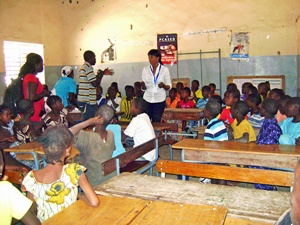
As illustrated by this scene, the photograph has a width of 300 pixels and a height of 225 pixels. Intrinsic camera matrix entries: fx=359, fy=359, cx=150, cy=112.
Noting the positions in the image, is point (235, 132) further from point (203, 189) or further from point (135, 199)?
point (135, 199)

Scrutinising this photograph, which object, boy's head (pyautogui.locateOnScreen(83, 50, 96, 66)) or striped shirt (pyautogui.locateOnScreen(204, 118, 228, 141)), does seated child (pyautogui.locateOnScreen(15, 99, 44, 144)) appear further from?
striped shirt (pyautogui.locateOnScreen(204, 118, 228, 141))

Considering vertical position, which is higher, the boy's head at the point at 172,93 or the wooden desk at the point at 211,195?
the boy's head at the point at 172,93

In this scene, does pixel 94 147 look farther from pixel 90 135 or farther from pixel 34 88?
pixel 34 88

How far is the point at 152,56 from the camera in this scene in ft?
20.3

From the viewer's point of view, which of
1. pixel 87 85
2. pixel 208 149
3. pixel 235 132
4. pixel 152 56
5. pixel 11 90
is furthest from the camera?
pixel 152 56

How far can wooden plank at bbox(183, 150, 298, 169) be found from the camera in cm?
331

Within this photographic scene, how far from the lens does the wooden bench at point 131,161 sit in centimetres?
321

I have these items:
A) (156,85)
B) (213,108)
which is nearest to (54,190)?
(213,108)

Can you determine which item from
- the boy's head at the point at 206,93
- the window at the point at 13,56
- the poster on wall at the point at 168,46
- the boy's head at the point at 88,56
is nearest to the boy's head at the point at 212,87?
the boy's head at the point at 206,93

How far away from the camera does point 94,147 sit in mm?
3480

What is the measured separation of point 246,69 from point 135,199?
766 centimetres

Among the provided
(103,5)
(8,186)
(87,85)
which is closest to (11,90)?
(87,85)

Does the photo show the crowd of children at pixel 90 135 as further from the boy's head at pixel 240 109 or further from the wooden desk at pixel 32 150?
the wooden desk at pixel 32 150

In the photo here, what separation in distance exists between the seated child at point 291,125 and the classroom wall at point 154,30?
4373 mm
